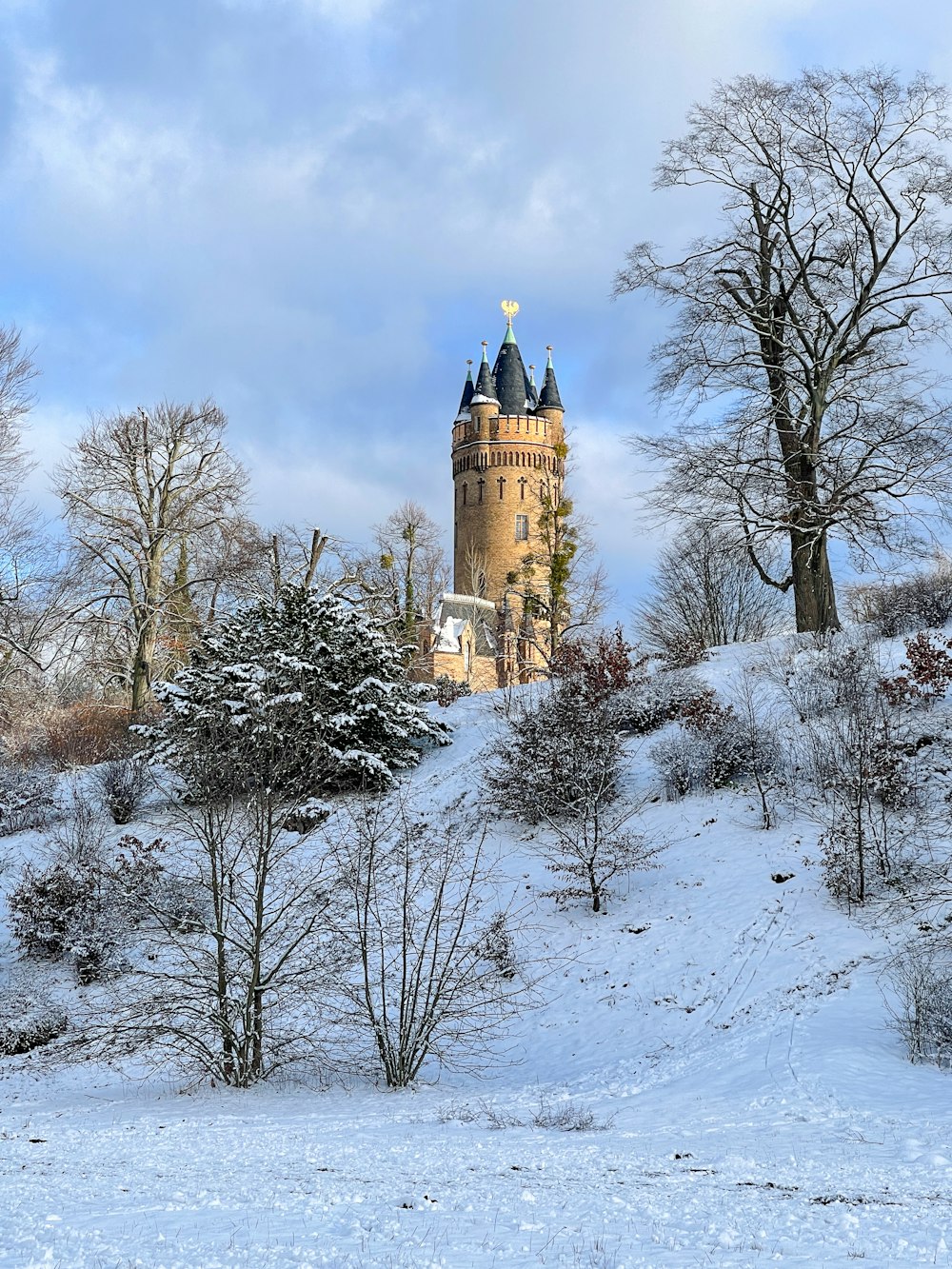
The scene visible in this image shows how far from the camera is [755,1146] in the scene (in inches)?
249

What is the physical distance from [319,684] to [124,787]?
4223 millimetres

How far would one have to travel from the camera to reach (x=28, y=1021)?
1194 cm

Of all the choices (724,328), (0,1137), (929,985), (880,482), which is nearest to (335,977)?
(0,1137)

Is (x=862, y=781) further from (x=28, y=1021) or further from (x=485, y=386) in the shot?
(x=485, y=386)

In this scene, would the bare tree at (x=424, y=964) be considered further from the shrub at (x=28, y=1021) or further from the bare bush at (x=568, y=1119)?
the shrub at (x=28, y=1021)

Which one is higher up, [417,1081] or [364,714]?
[364,714]

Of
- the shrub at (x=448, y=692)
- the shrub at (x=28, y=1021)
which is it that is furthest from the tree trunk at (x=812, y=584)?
the shrub at (x=28, y=1021)

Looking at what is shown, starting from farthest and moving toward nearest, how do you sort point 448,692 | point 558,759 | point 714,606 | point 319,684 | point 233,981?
1. point 714,606
2. point 448,692
3. point 319,684
4. point 558,759
5. point 233,981

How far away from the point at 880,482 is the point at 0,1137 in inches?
695

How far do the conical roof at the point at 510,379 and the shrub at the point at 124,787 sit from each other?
50.1 m

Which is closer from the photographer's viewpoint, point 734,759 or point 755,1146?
point 755,1146

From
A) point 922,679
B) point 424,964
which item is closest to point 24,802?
point 424,964

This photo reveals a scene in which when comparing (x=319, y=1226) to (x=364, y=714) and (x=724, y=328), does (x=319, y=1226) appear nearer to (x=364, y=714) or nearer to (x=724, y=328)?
(x=364, y=714)

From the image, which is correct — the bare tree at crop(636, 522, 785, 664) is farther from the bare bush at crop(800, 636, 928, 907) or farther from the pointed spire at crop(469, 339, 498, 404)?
the pointed spire at crop(469, 339, 498, 404)
